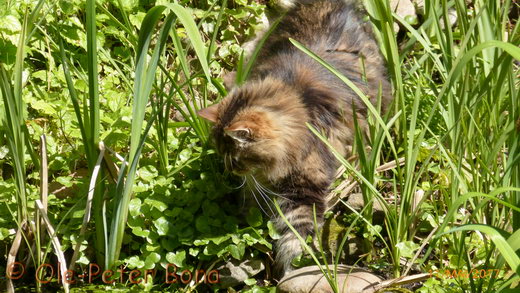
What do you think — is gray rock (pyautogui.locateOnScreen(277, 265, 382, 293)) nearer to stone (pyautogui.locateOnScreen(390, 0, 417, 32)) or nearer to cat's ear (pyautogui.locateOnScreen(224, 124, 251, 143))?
cat's ear (pyautogui.locateOnScreen(224, 124, 251, 143))

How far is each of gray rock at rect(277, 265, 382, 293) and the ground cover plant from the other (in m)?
0.15

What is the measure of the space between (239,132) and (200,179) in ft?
1.71

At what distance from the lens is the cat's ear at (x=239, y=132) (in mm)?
3289

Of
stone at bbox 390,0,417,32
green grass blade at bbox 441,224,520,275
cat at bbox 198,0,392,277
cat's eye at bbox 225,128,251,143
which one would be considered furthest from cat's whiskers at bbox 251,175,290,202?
stone at bbox 390,0,417,32

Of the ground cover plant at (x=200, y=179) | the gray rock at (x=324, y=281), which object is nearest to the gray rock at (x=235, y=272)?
the ground cover plant at (x=200, y=179)

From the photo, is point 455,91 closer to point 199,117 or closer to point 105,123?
point 199,117

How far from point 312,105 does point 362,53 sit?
0.66 metres

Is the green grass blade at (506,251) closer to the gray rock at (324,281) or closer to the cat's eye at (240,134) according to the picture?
the gray rock at (324,281)

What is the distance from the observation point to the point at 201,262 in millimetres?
3457

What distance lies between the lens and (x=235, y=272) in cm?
346

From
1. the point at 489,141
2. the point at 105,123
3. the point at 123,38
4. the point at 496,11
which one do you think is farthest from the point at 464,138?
the point at 123,38


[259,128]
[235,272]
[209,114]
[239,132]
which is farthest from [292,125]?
[235,272]

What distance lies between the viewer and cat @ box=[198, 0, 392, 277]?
345 centimetres

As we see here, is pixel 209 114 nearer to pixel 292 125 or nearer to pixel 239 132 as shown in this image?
pixel 239 132
